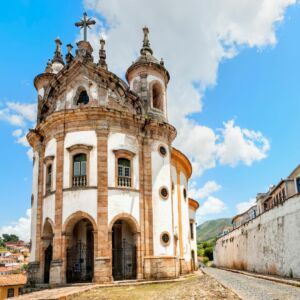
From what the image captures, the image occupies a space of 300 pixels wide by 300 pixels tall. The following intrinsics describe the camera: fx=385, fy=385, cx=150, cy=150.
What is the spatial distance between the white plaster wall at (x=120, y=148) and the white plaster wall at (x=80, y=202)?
1186 mm

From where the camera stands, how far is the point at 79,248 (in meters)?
21.6

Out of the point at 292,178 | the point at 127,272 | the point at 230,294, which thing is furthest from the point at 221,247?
the point at 230,294

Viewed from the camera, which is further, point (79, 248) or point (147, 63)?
point (147, 63)

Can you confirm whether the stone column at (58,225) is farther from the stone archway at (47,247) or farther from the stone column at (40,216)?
the stone column at (40,216)

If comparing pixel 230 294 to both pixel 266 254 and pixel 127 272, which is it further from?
pixel 266 254

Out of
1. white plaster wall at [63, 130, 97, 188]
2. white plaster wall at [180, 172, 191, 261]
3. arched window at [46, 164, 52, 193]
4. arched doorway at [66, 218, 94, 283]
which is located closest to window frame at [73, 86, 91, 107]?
white plaster wall at [63, 130, 97, 188]

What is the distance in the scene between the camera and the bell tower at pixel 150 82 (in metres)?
23.6

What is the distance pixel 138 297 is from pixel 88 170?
28.1ft

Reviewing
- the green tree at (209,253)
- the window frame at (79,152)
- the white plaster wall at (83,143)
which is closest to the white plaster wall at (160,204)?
the white plaster wall at (83,143)

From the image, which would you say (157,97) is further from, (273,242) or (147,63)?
(273,242)

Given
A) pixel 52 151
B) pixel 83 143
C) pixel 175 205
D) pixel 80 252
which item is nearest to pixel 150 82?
pixel 83 143

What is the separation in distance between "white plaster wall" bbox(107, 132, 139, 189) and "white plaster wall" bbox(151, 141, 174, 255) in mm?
1082

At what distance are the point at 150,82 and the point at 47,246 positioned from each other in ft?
Result: 38.0

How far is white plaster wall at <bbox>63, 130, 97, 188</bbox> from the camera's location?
67.8 feet
